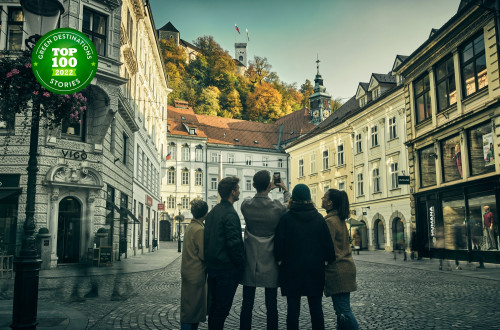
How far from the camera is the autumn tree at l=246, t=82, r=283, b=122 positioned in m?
80.4

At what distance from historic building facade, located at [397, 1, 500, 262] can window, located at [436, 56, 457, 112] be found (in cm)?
5

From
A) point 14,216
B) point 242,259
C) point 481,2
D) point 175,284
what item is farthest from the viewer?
point 481,2

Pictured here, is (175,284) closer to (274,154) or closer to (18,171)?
(18,171)

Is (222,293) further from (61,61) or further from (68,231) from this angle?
(68,231)

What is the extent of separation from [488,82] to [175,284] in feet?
49.5

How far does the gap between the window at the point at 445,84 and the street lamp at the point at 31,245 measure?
19429 millimetres

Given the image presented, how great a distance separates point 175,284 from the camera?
1217 centimetres

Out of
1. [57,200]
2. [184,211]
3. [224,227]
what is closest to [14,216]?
[57,200]

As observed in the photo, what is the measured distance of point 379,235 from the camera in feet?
109

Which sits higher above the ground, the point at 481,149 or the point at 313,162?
the point at 313,162

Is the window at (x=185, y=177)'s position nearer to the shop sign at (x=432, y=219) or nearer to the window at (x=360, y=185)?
the window at (x=360, y=185)

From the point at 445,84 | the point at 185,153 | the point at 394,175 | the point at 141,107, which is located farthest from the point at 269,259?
the point at 185,153

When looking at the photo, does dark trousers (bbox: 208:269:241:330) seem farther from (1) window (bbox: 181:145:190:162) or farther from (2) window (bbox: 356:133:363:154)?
(1) window (bbox: 181:145:190:162)

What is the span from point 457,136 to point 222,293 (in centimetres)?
1877
